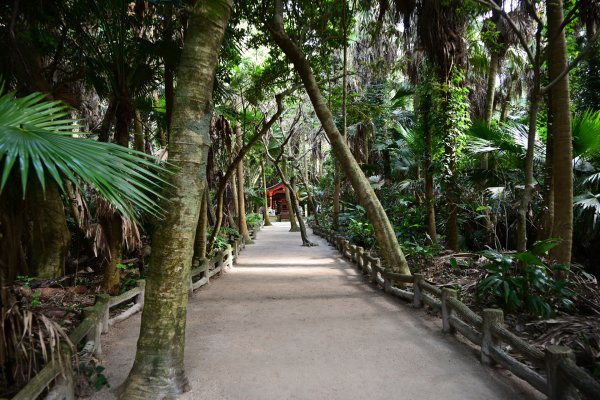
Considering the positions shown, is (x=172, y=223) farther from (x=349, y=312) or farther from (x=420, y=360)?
(x=349, y=312)

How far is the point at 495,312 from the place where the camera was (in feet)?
13.9

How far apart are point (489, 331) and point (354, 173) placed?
4.61 metres

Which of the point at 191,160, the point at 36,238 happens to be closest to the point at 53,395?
the point at 191,160

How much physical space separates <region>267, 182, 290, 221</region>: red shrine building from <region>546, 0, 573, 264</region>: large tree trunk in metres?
36.5

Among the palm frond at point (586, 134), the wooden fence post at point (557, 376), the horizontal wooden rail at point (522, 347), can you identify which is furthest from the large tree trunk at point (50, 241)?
the palm frond at point (586, 134)

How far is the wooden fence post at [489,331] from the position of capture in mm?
4246

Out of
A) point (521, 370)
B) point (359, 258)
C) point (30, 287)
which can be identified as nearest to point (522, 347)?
point (521, 370)

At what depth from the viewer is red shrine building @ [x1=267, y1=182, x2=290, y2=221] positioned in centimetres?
4364

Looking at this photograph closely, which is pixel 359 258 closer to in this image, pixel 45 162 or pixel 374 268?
pixel 374 268

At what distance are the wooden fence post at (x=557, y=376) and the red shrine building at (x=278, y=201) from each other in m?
39.3

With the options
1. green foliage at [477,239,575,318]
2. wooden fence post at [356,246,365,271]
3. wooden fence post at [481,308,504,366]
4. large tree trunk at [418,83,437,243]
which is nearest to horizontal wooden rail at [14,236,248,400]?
wooden fence post at [481,308,504,366]

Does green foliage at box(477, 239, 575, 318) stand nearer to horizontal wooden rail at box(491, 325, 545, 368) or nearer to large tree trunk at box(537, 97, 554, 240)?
large tree trunk at box(537, 97, 554, 240)

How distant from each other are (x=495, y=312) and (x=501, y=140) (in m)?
4.53

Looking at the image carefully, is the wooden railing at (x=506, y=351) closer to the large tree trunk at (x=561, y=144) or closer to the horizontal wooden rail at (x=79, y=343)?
the large tree trunk at (x=561, y=144)
